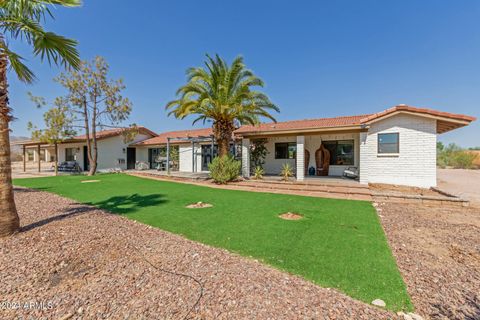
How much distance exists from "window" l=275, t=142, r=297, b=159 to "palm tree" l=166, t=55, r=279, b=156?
4227mm

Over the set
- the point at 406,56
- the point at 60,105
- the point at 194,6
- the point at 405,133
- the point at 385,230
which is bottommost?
the point at 385,230

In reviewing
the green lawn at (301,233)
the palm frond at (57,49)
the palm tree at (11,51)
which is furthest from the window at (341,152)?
the palm tree at (11,51)

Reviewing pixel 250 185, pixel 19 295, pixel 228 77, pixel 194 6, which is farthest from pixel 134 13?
pixel 19 295

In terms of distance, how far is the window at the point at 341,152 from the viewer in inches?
595

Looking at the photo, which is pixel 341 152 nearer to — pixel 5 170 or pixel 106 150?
pixel 5 170

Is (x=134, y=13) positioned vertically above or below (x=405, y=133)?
above

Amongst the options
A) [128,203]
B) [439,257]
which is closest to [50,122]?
[128,203]

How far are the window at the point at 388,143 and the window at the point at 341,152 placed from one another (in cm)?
332

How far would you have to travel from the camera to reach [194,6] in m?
13.2

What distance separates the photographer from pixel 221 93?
13297 millimetres

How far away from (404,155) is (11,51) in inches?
613

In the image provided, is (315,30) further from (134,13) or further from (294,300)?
(294,300)

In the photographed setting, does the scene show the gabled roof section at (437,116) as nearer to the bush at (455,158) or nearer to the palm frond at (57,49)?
the palm frond at (57,49)

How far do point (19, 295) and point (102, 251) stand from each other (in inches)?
51.2
